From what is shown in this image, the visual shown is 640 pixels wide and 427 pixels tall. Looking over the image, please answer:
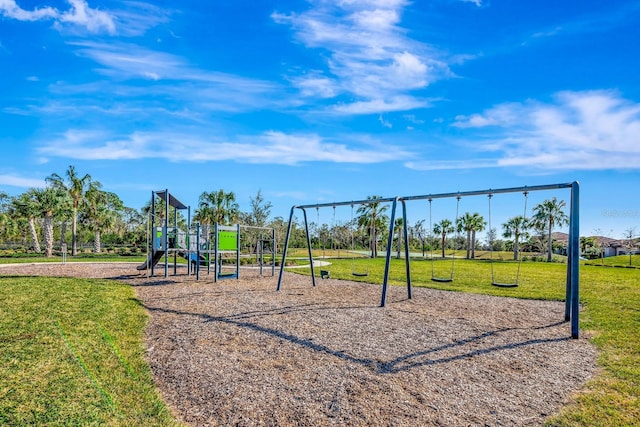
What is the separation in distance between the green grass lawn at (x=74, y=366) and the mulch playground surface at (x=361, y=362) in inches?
11.0

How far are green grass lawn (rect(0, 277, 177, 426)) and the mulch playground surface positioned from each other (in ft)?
0.91

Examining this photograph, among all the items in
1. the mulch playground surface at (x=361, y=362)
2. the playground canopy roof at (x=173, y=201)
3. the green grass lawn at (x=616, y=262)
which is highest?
the playground canopy roof at (x=173, y=201)

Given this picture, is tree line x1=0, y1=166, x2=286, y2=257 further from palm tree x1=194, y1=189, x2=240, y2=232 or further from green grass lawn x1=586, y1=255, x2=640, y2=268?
green grass lawn x1=586, y1=255, x2=640, y2=268

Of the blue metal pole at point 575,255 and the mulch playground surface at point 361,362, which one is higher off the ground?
the blue metal pole at point 575,255

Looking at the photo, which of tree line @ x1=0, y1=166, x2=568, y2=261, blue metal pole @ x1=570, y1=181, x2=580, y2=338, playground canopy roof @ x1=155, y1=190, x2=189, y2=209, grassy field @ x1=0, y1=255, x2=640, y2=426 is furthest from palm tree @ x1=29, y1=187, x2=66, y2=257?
blue metal pole @ x1=570, y1=181, x2=580, y2=338

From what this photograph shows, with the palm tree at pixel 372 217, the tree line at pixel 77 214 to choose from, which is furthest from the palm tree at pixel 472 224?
the tree line at pixel 77 214

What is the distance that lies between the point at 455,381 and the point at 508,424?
942 mm

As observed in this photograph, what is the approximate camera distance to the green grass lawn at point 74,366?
137 inches

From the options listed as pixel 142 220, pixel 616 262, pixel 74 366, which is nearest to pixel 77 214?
pixel 142 220

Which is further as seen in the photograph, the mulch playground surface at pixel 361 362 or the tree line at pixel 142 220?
the tree line at pixel 142 220

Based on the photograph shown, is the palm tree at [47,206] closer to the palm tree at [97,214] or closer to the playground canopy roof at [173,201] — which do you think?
the palm tree at [97,214]

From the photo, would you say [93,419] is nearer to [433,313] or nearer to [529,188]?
[433,313]

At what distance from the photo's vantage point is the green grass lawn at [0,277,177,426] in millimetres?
3484

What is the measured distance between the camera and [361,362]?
487 centimetres
